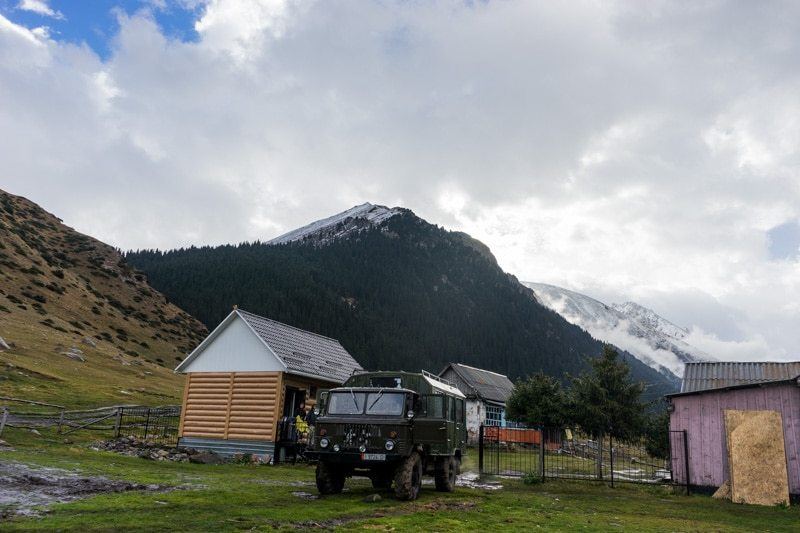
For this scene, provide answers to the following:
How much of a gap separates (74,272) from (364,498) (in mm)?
95879

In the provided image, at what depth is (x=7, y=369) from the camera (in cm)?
3994

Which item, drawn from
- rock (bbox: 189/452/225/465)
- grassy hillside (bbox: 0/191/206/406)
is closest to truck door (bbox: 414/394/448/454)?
rock (bbox: 189/452/225/465)

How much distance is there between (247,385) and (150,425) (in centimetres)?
1213

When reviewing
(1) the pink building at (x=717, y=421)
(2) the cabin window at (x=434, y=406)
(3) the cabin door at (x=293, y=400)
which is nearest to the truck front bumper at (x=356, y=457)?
(2) the cabin window at (x=434, y=406)

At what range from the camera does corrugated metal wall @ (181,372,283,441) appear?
2600 cm

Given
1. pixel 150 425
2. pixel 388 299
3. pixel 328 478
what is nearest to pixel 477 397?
pixel 150 425

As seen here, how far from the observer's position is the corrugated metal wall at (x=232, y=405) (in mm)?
26000

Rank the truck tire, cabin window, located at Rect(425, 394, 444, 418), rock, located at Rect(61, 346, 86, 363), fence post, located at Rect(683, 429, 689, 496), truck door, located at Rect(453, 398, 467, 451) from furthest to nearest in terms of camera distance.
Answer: rock, located at Rect(61, 346, 86, 363) → fence post, located at Rect(683, 429, 689, 496) → truck door, located at Rect(453, 398, 467, 451) → the truck tire → cabin window, located at Rect(425, 394, 444, 418)

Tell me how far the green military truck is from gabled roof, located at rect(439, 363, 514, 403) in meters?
41.6

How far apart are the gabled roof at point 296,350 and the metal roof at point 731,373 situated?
56.3ft

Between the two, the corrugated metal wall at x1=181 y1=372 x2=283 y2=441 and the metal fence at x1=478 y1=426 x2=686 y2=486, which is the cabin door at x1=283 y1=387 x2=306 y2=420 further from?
the metal fence at x1=478 y1=426 x2=686 y2=486

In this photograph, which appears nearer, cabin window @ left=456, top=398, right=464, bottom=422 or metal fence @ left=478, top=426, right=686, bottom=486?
cabin window @ left=456, top=398, right=464, bottom=422

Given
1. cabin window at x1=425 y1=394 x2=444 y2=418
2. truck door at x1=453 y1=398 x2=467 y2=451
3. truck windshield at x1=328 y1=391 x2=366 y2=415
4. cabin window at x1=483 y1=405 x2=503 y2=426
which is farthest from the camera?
cabin window at x1=483 y1=405 x2=503 y2=426

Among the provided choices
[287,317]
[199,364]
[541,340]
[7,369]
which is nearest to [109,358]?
[7,369]
